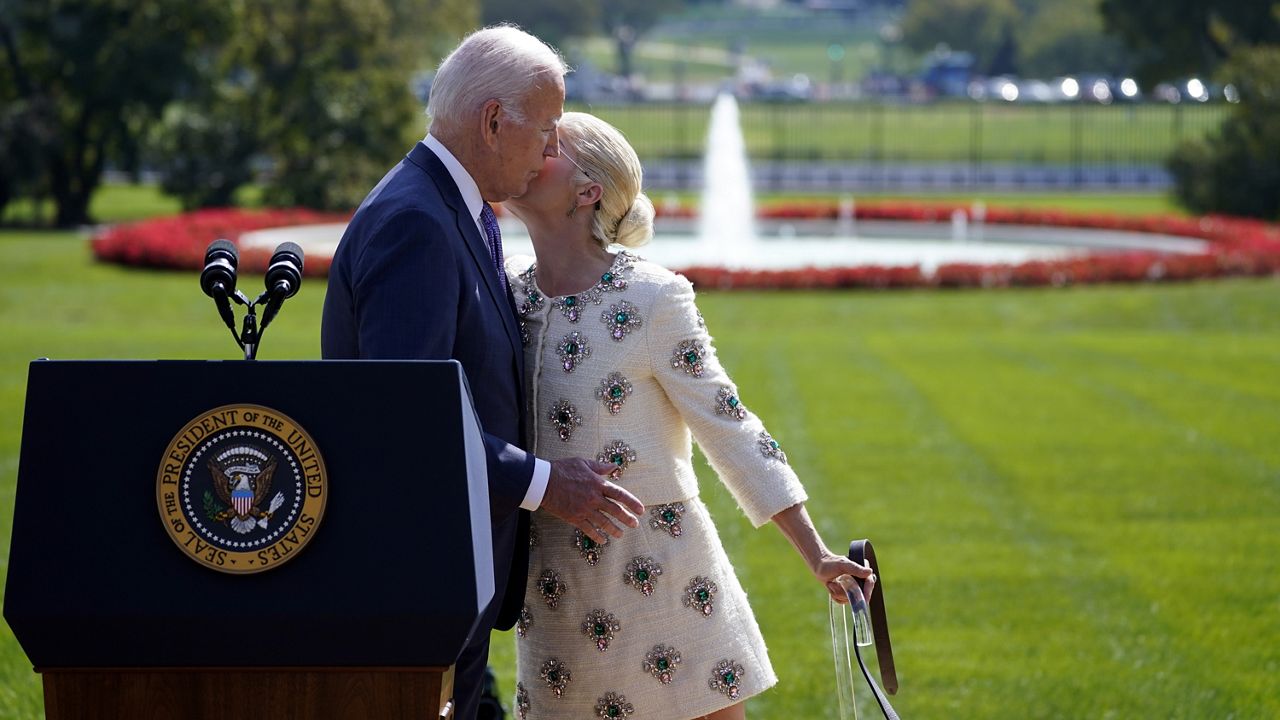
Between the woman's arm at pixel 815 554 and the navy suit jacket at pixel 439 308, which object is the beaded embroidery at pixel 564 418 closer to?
the navy suit jacket at pixel 439 308

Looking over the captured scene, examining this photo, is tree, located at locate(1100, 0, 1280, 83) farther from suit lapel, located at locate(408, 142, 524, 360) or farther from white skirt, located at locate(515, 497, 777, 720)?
suit lapel, located at locate(408, 142, 524, 360)

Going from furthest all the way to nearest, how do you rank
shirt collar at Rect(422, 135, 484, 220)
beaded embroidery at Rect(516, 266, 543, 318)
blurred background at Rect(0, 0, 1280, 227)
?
1. blurred background at Rect(0, 0, 1280, 227)
2. beaded embroidery at Rect(516, 266, 543, 318)
3. shirt collar at Rect(422, 135, 484, 220)

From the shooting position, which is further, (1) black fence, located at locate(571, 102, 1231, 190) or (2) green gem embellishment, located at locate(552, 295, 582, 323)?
(1) black fence, located at locate(571, 102, 1231, 190)

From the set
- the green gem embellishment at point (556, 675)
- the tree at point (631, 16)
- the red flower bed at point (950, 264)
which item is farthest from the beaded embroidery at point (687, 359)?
the tree at point (631, 16)

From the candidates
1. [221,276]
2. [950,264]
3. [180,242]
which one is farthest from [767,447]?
[180,242]

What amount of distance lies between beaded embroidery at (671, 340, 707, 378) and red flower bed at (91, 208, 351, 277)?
1490 centimetres

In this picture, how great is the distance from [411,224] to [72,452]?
76 cm

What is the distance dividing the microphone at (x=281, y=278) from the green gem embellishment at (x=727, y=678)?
1.14 m

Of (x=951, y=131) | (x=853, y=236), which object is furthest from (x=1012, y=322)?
(x=951, y=131)

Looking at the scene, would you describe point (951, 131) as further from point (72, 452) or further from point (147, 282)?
point (72, 452)

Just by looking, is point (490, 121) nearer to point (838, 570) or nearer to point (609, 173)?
point (609, 173)

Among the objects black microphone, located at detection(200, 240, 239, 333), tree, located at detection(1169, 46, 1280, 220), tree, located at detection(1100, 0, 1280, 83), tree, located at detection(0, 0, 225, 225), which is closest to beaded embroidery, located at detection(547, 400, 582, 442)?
black microphone, located at detection(200, 240, 239, 333)

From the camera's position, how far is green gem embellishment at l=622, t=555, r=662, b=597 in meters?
3.15

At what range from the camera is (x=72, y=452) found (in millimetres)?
2312
